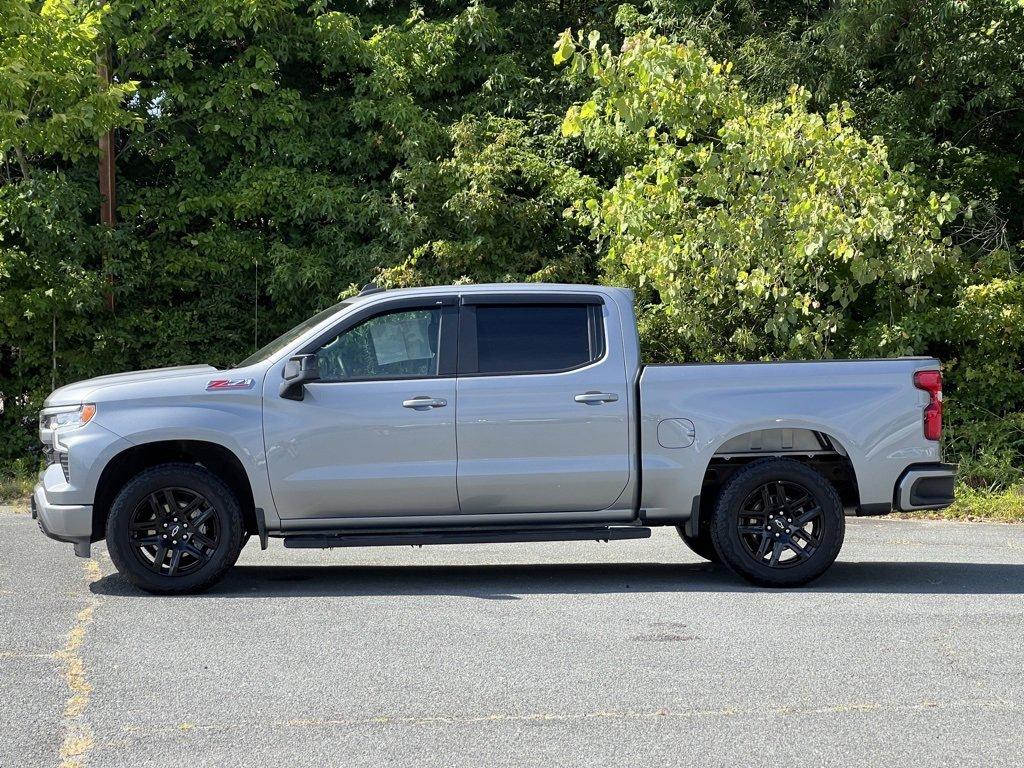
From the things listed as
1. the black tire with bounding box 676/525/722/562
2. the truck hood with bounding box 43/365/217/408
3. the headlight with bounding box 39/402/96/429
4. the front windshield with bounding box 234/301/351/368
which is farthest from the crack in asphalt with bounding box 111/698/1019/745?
the black tire with bounding box 676/525/722/562

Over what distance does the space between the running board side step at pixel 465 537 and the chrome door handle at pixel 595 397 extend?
0.81 metres

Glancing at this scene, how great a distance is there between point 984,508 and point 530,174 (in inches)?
282

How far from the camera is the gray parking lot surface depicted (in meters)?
5.23

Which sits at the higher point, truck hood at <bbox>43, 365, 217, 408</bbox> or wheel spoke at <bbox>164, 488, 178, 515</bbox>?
truck hood at <bbox>43, 365, 217, 408</bbox>

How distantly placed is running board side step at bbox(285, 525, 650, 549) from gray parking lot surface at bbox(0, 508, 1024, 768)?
13.9 inches

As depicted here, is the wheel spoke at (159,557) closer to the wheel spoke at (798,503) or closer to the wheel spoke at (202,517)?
the wheel spoke at (202,517)

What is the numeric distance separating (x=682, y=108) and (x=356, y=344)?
7626mm

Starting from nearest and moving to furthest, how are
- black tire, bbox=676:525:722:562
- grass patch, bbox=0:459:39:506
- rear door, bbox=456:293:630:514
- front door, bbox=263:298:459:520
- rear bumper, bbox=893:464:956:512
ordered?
1. front door, bbox=263:298:459:520
2. rear door, bbox=456:293:630:514
3. rear bumper, bbox=893:464:956:512
4. black tire, bbox=676:525:722:562
5. grass patch, bbox=0:459:39:506

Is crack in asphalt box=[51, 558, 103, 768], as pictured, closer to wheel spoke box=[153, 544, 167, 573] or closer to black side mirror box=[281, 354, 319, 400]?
wheel spoke box=[153, 544, 167, 573]

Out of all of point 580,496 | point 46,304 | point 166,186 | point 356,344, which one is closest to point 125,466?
point 356,344

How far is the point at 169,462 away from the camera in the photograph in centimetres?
858

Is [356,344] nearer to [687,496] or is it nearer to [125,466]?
[125,466]

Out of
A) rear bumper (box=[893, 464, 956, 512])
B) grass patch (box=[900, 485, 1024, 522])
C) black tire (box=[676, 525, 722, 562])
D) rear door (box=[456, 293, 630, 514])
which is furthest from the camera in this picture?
grass patch (box=[900, 485, 1024, 522])

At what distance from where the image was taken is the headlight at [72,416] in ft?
27.5
